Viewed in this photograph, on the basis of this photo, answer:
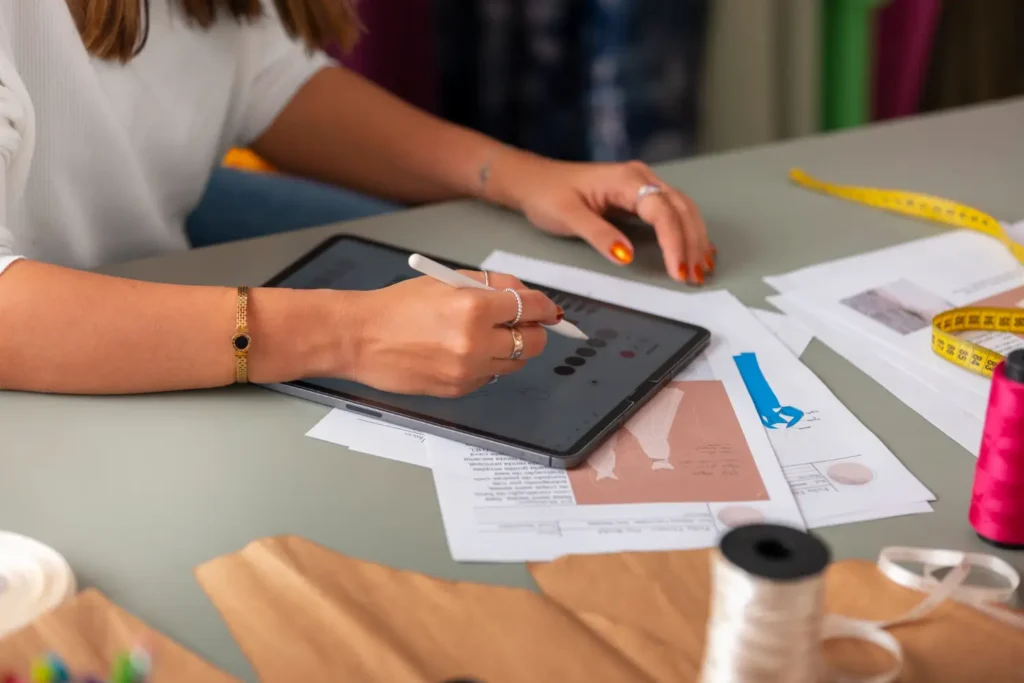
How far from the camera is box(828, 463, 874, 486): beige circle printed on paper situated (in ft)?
2.73

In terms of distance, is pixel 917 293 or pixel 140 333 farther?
pixel 917 293

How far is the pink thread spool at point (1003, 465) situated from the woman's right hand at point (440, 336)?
1.11 feet

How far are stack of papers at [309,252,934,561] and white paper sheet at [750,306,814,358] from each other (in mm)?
32

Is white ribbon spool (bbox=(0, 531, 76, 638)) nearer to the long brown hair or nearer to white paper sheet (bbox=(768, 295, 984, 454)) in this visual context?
the long brown hair

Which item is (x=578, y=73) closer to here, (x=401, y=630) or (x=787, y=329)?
(x=787, y=329)

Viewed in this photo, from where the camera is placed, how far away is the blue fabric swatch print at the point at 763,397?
0.91 meters

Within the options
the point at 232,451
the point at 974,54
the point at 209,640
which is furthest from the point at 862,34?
the point at 209,640

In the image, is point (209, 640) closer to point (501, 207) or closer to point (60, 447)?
point (60, 447)

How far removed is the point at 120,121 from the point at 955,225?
0.91 meters

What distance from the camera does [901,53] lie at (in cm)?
228

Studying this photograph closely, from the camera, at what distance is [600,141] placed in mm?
2184

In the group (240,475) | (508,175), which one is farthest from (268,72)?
(240,475)

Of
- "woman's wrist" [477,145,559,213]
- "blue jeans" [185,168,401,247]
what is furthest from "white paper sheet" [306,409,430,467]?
"blue jeans" [185,168,401,247]

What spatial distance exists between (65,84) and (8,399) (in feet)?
1.12
